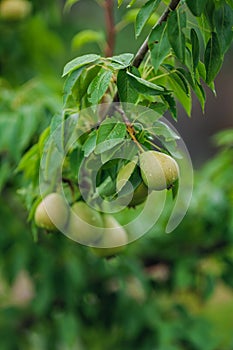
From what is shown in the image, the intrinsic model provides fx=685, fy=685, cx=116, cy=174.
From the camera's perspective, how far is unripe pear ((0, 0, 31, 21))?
238 centimetres

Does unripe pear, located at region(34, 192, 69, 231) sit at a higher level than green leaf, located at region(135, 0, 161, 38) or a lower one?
lower

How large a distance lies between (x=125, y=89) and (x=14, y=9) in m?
1.57

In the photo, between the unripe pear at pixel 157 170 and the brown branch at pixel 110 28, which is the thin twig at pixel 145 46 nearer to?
the unripe pear at pixel 157 170

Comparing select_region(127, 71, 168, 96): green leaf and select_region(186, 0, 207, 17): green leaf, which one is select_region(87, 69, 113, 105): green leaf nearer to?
select_region(127, 71, 168, 96): green leaf

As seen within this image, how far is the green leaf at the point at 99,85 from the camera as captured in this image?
92 cm

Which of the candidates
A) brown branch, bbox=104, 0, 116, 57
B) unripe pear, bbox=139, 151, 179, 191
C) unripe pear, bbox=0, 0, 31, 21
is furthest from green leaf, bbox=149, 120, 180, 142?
unripe pear, bbox=0, 0, 31, 21

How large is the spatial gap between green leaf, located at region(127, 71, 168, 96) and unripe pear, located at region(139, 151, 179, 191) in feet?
0.27

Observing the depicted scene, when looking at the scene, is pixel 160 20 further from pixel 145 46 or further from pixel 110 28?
pixel 110 28

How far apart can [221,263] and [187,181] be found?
1.51 feet

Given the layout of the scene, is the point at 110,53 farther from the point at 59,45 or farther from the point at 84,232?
the point at 59,45

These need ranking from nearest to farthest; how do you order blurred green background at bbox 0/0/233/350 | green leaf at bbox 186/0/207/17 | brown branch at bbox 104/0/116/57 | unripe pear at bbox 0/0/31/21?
1. green leaf at bbox 186/0/207/17
2. brown branch at bbox 104/0/116/57
3. blurred green background at bbox 0/0/233/350
4. unripe pear at bbox 0/0/31/21

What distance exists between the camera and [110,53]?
66.6 inches

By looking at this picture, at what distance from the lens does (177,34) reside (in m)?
0.92

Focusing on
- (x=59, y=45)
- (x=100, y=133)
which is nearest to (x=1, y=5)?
(x=59, y=45)
